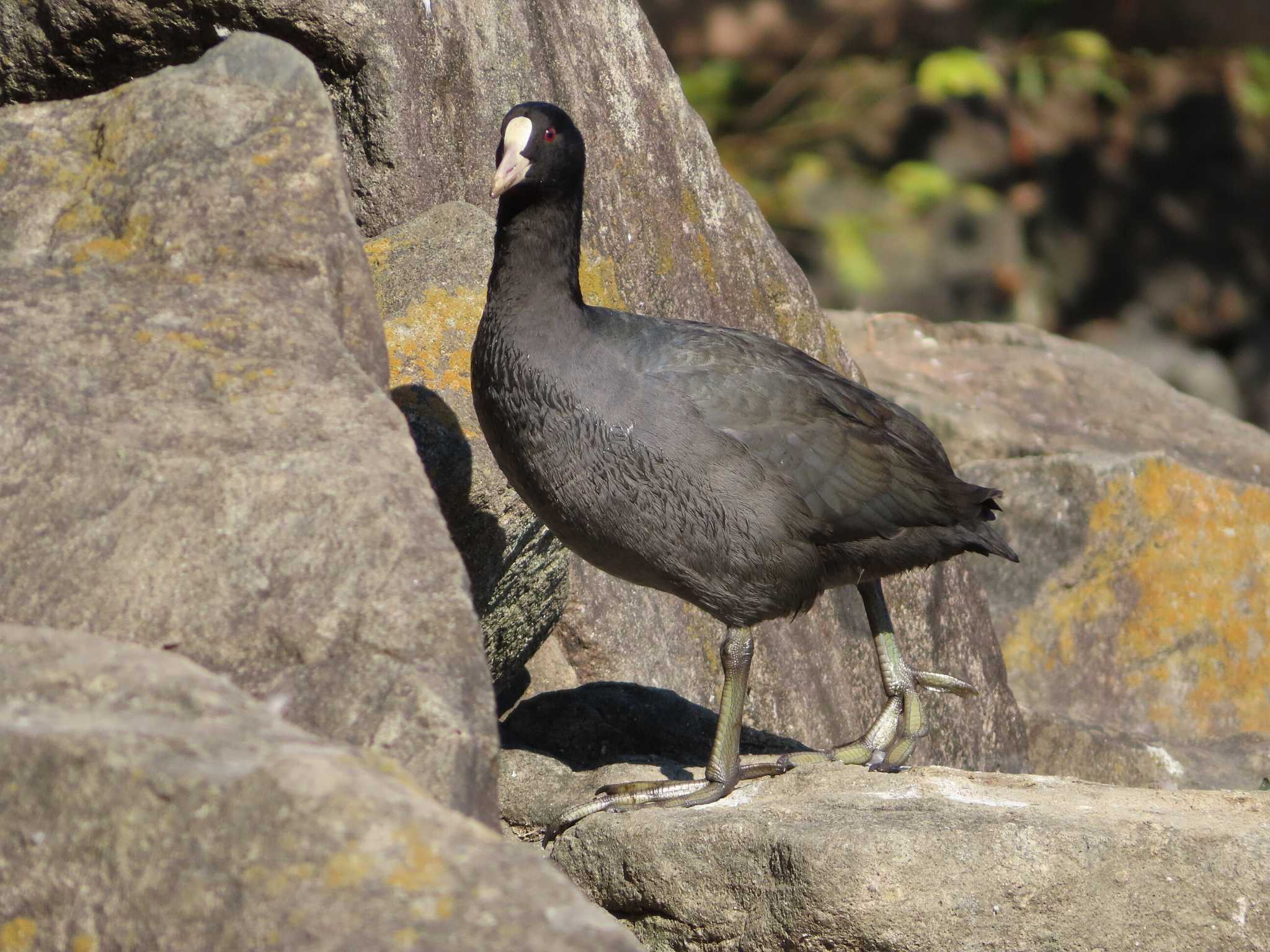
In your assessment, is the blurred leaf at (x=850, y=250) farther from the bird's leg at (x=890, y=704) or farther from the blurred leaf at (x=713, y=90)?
the bird's leg at (x=890, y=704)

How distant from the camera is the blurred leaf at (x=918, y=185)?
15211 millimetres

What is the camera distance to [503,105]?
732cm

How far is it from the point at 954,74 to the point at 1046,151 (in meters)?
3.29

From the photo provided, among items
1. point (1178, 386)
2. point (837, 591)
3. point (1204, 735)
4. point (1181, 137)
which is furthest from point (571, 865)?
point (1181, 137)

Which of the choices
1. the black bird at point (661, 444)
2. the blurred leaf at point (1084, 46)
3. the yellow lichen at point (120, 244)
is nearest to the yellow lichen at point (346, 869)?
the yellow lichen at point (120, 244)

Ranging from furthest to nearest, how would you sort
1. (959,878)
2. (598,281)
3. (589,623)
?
1. (598,281)
2. (589,623)
3. (959,878)

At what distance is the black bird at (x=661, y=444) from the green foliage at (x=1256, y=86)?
13.3 metres

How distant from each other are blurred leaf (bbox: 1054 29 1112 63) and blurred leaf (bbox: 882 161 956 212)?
2366 mm

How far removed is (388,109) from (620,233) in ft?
4.54

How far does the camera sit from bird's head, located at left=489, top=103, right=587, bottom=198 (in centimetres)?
545

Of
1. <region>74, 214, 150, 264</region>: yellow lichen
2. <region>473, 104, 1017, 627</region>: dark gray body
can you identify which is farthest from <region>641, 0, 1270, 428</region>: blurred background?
<region>74, 214, 150, 264</region>: yellow lichen

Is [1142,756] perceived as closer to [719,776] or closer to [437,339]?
[719,776]

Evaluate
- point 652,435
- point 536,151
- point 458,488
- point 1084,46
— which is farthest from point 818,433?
point 1084,46

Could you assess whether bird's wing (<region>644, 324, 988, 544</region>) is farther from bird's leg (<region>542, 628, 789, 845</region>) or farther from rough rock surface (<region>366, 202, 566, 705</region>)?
rough rock surface (<region>366, 202, 566, 705</region>)
